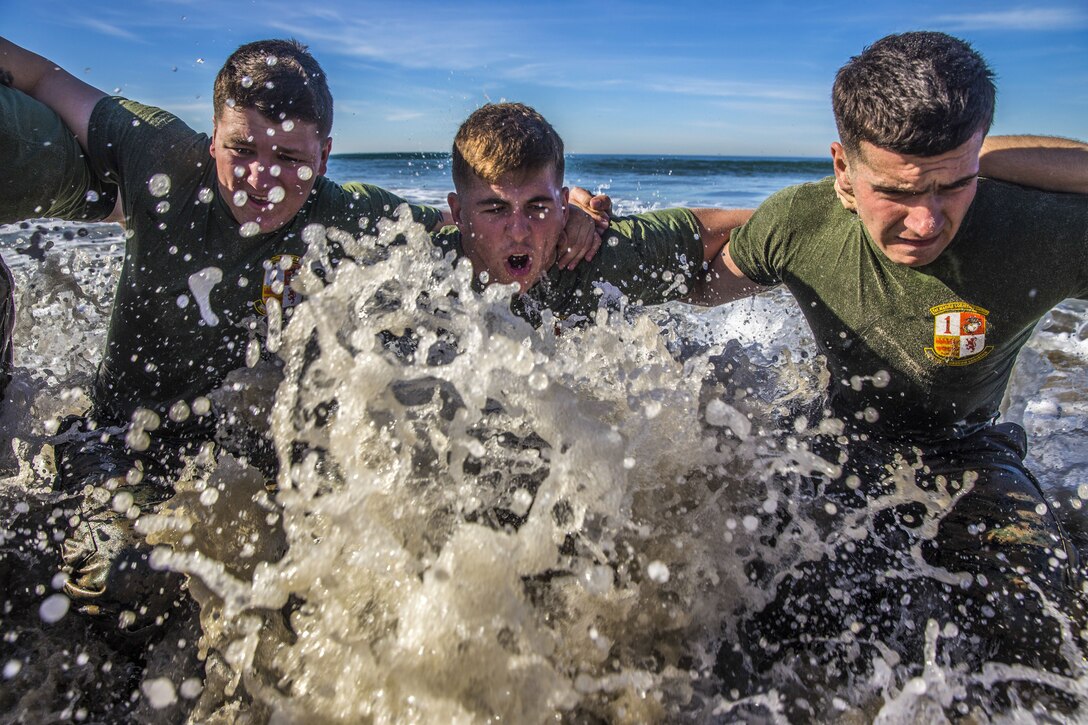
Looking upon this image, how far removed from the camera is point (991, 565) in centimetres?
256

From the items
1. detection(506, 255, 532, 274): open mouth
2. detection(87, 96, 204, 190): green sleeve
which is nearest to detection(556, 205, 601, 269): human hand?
detection(506, 255, 532, 274): open mouth

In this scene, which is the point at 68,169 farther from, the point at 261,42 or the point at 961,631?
the point at 961,631

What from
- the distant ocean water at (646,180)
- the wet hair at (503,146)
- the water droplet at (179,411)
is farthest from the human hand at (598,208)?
the distant ocean water at (646,180)

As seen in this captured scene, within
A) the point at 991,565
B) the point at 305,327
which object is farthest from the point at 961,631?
the point at 305,327

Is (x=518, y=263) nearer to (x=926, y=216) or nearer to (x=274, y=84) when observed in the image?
(x=274, y=84)

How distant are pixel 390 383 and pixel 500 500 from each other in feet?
1.77

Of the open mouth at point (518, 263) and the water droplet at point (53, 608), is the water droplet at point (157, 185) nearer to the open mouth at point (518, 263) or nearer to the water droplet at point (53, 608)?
the open mouth at point (518, 263)

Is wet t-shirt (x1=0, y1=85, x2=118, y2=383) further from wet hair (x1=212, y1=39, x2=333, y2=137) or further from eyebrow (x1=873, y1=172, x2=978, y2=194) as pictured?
eyebrow (x1=873, y1=172, x2=978, y2=194)

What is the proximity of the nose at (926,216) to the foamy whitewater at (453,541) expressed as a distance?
91 cm

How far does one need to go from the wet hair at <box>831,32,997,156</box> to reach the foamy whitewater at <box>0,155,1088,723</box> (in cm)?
105

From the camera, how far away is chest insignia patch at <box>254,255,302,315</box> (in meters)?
3.13

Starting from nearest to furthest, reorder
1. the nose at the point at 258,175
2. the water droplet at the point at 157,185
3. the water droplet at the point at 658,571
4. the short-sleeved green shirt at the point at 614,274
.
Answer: the water droplet at the point at 658,571 < the nose at the point at 258,175 < the water droplet at the point at 157,185 < the short-sleeved green shirt at the point at 614,274

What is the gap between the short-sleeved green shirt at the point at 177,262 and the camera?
3.05m

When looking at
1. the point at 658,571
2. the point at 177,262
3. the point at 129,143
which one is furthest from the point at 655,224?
the point at 129,143
